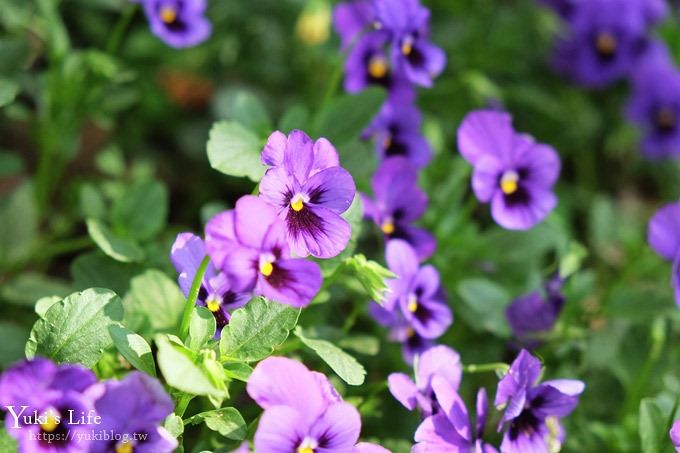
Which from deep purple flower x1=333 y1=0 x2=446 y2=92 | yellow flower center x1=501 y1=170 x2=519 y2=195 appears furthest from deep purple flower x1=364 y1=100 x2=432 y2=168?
yellow flower center x1=501 y1=170 x2=519 y2=195

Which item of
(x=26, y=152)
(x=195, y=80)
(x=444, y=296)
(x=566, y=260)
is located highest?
(x=566, y=260)

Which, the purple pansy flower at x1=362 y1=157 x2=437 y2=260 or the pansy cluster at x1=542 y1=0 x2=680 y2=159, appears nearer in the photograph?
the purple pansy flower at x1=362 y1=157 x2=437 y2=260

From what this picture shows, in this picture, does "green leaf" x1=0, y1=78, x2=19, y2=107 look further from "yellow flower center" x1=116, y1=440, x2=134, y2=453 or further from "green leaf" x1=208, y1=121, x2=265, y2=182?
"yellow flower center" x1=116, y1=440, x2=134, y2=453

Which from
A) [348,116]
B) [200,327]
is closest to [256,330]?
[200,327]

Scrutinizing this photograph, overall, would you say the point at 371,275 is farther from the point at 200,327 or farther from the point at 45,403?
the point at 45,403

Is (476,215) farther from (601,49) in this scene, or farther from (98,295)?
(98,295)

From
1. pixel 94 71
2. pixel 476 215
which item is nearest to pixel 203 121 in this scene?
pixel 94 71

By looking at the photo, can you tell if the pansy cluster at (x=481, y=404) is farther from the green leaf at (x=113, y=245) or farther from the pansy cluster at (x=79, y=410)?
the green leaf at (x=113, y=245)
